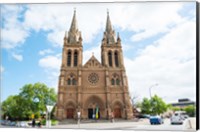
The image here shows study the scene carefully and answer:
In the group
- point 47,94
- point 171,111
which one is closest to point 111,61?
point 47,94

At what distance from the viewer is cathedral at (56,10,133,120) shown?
1753 centimetres

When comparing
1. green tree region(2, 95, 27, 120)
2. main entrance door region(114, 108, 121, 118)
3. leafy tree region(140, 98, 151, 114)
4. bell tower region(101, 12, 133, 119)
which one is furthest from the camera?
bell tower region(101, 12, 133, 119)

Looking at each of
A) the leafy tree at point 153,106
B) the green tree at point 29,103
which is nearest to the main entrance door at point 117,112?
the leafy tree at point 153,106

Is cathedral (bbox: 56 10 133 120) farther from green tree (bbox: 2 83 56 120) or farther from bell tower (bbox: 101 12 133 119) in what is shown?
green tree (bbox: 2 83 56 120)

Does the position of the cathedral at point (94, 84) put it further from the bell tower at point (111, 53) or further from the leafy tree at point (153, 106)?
the leafy tree at point (153, 106)

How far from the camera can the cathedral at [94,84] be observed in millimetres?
17531

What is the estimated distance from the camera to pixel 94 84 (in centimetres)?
1834

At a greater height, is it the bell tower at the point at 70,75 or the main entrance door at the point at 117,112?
the bell tower at the point at 70,75

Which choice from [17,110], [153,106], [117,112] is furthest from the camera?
[17,110]

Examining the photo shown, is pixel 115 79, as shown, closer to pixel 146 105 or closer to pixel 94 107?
pixel 94 107

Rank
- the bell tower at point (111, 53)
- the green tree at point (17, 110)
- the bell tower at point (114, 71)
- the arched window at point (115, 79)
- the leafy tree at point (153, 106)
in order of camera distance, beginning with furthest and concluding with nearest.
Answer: the bell tower at point (111, 53) → the arched window at point (115, 79) → the bell tower at point (114, 71) → the green tree at point (17, 110) → the leafy tree at point (153, 106)

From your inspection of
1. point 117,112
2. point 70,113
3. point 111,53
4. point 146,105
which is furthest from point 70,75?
point 146,105

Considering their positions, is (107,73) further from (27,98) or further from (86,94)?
(27,98)

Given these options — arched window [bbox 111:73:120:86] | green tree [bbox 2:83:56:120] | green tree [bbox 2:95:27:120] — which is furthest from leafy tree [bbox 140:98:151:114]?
green tree [bbox 2:95:27:120]
